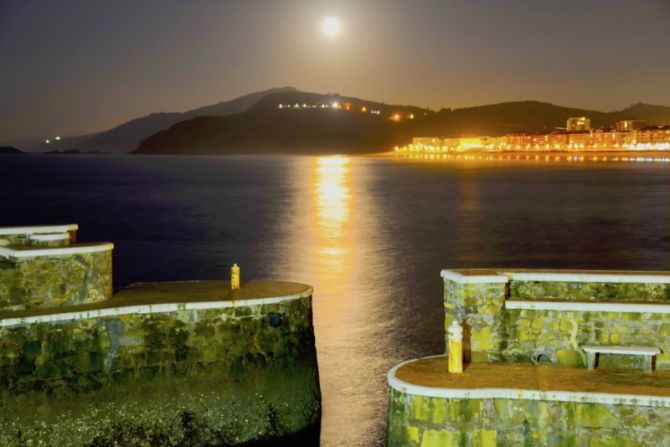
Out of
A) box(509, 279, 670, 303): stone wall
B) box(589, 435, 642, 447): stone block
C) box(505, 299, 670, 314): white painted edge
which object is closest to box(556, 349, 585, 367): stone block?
box(505, 299, 670, 314): white painted edge

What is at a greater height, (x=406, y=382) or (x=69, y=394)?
(x=406, y=382)

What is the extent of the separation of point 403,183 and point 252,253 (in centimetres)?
8029

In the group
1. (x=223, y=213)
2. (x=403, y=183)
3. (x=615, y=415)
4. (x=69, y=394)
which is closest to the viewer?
(x=615, y=415)

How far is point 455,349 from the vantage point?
13.0m

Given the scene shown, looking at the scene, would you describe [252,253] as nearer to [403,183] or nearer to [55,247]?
[55,247]

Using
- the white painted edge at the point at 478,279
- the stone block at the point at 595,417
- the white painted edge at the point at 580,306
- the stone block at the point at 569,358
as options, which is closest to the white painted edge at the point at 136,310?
the white painted edge at the point at 478,279

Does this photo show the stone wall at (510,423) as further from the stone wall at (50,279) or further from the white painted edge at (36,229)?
the white painted edge at (36,229)

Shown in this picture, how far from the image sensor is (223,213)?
75938mm

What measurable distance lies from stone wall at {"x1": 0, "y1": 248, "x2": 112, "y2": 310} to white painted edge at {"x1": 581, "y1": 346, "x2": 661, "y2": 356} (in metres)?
9.56

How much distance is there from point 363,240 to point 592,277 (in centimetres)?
3856

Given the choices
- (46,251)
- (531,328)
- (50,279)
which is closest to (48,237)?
(46,251)

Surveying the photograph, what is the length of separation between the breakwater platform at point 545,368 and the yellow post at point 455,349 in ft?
0.52

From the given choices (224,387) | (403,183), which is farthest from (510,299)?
(403,183)

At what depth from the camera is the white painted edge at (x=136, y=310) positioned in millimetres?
15320
